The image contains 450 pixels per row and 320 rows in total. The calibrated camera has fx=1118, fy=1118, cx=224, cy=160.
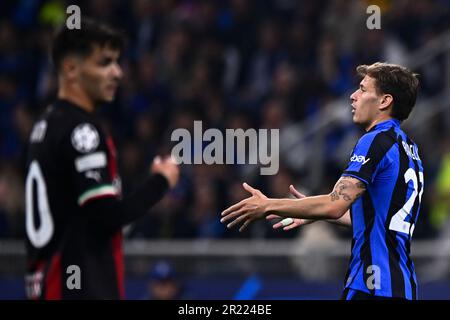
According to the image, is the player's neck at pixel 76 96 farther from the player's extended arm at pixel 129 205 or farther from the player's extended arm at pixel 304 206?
the player's extended arm at pixel 304 206

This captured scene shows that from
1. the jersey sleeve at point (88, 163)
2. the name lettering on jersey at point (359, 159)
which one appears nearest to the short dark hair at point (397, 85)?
the name lettering on jersey at point (359, 159)

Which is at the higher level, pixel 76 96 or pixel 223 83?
pixel 223 83

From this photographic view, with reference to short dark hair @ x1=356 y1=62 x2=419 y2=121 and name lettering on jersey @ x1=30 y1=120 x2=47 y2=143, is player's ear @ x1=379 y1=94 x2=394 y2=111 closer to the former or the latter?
short dark hair @ x1=356 y1=62 x2=419 y2=121

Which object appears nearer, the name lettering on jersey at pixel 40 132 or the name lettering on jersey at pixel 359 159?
the name lettering on jersey at pixel 359 159

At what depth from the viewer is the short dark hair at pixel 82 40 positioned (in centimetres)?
579

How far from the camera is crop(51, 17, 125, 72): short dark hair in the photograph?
19.0 ft

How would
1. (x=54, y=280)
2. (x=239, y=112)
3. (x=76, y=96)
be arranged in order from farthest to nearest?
(x=239, y=112) < (x=76, y=96) < (x=54, y=280)

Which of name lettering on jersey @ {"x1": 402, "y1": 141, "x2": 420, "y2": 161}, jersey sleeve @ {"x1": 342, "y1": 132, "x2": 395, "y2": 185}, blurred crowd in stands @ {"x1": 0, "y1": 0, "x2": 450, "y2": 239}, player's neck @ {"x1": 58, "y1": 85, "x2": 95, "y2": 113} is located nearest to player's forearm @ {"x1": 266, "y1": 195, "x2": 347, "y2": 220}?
jersey sleeve @ {"x1": 342, "y1": 132, "x2": 395, "y2": 185}

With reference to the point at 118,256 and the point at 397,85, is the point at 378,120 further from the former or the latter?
the point at 118,256

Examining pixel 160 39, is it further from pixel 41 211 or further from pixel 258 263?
pixel 41 211

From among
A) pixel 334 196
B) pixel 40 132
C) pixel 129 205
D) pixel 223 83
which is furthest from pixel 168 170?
pixel 223 83

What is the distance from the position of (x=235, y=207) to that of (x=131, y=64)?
8846 millimetres

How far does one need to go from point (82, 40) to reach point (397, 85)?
1.63 meters

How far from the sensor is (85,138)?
541 cm
